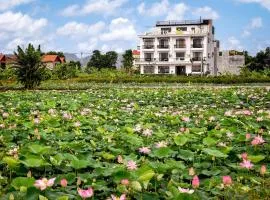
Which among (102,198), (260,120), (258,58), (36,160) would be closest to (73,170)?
(36,160)

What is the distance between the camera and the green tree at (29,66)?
85.2 ft

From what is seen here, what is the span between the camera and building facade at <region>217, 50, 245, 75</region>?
70.6 metres

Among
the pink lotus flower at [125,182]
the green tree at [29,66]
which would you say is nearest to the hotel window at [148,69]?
the green tree at [29,66]

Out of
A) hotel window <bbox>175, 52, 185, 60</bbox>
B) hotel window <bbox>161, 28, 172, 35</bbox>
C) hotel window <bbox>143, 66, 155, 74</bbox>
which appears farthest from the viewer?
hotel window <bbox>161, 28, 172, 35</bbox>

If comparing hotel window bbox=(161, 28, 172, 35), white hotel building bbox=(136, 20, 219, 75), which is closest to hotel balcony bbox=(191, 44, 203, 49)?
white hotel building bbox=(136, 20, 219, 75)

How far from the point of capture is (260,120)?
645 centimetres

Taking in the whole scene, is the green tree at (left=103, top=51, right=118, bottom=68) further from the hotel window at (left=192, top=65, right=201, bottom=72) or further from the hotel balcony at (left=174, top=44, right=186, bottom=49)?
the hotel window at (left=192, top=65, right=201, bottom=72)

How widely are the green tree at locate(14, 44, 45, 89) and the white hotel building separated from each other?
1596 inches

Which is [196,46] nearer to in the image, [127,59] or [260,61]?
[260,61]

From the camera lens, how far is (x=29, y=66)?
86.0 ft

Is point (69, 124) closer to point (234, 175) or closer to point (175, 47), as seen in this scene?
point (234, 175)

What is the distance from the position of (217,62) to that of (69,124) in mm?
70026

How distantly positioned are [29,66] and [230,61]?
168 ft

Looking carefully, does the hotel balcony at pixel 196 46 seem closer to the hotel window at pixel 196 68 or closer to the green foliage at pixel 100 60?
the hotel window at pixel 196 68
